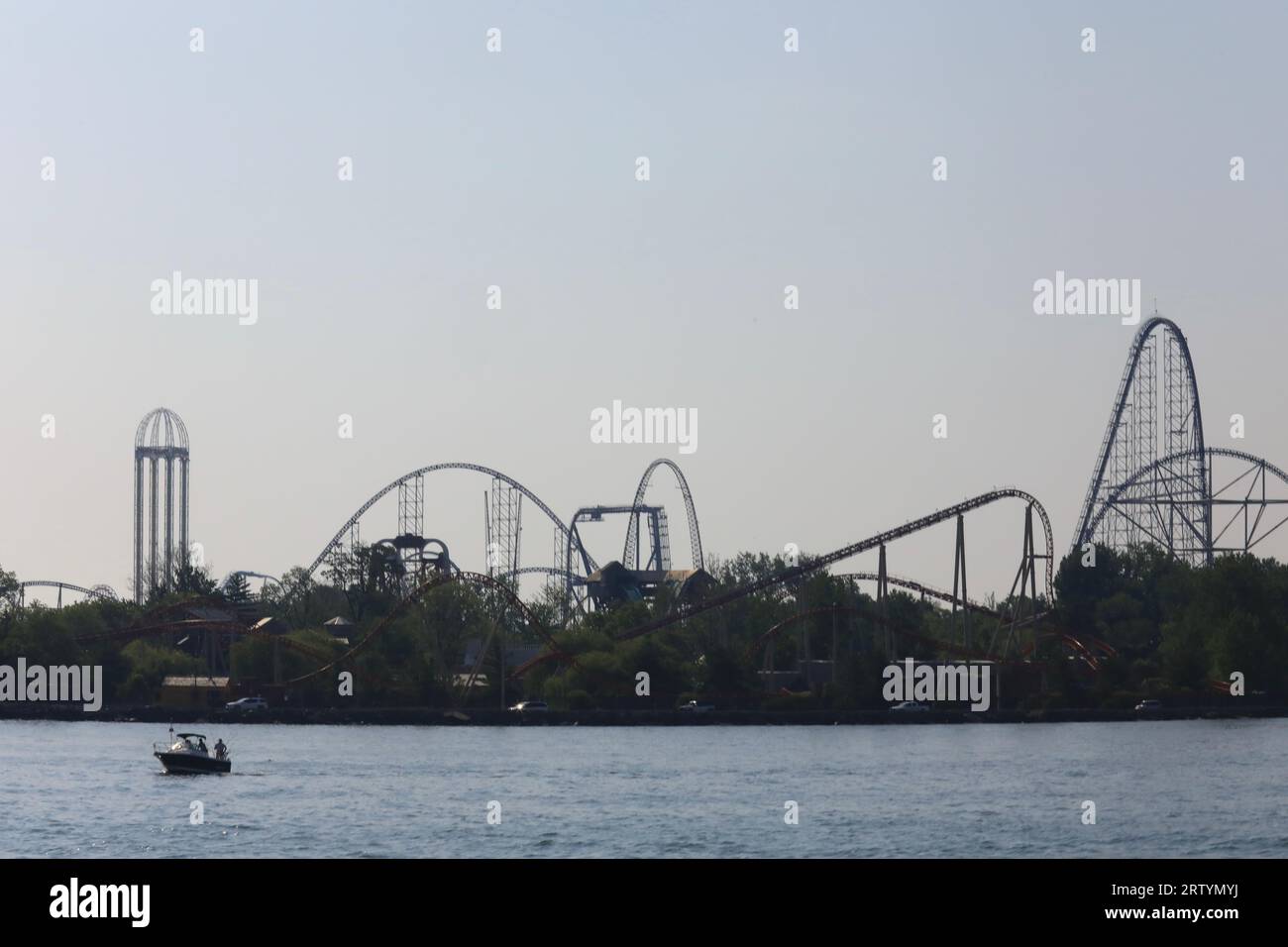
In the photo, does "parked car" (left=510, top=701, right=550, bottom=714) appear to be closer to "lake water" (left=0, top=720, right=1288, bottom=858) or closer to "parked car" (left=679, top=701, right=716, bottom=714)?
"parked car" (left=679, top=701, right=716, bottom=714)

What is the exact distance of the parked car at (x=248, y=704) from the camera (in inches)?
4210

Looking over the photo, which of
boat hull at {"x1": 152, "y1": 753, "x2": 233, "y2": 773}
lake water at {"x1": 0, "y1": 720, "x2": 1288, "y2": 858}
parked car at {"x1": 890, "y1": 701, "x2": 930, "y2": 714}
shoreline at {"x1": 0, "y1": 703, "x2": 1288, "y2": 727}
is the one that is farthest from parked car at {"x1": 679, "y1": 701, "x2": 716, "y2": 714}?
boat hull at {"x1": 152, "y1": 753, "x2": 233, "y2": 773}

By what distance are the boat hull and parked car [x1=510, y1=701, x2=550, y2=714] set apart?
4051 centimetres

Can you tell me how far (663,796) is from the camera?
5441 centimetres

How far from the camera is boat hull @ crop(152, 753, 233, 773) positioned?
2480 inches
